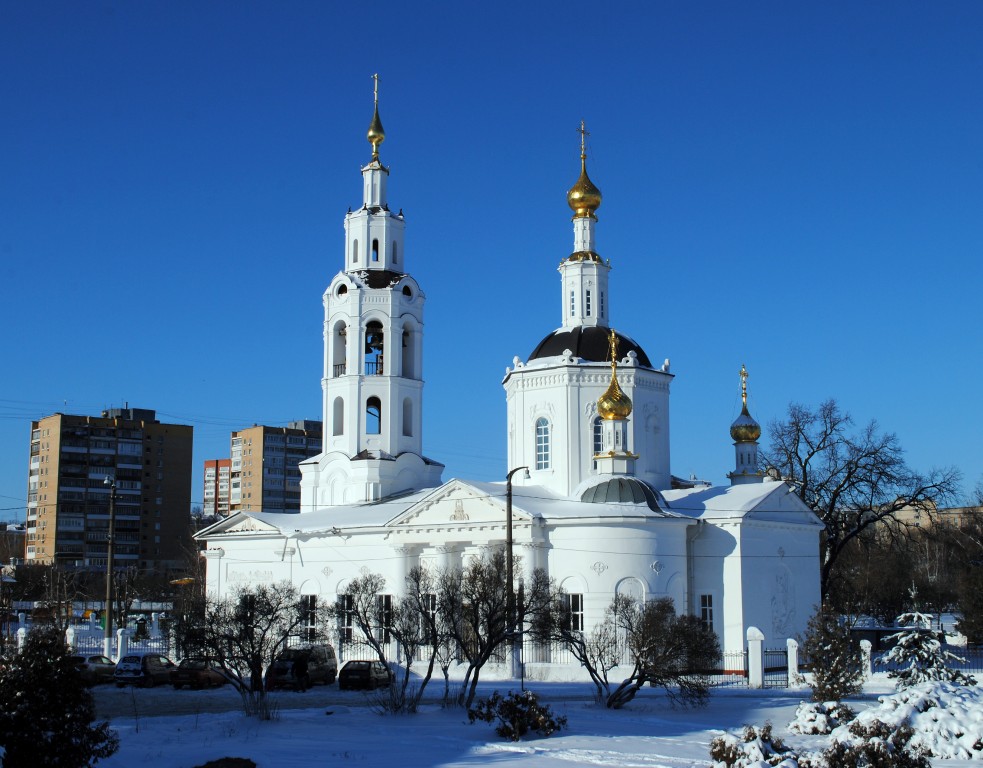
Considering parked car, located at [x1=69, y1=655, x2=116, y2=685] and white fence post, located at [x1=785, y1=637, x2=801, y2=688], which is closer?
white fence post, located at [x1=785, y1=637, x2=801, y2=688]

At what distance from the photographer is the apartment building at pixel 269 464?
8431 centimetres

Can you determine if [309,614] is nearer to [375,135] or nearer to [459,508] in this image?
[459,508]

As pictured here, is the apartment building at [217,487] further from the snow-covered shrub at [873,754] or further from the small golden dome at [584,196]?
the snow-covered shrub at [873,754]

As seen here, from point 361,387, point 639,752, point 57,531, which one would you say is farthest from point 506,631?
point 57,531

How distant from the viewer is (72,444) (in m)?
69.6

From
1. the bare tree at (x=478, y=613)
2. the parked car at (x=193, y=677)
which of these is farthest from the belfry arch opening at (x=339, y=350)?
the bare tree at (x=478, y=613)

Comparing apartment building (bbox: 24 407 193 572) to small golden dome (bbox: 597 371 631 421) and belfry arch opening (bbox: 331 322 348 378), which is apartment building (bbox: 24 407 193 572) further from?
small golden dome (bbox: 597 371 631 421)

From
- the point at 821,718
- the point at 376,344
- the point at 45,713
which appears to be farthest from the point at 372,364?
the point at 45,713

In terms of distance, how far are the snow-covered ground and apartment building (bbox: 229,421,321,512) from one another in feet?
212

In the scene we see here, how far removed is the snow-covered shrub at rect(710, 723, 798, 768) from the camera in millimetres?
12180

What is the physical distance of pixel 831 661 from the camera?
20.7m

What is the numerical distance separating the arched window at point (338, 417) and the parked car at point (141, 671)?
12.0 meters

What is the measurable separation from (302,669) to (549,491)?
1081 centimetres

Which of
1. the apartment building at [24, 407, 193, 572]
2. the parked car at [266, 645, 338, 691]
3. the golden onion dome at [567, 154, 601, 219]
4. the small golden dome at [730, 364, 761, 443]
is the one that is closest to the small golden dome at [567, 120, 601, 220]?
the golden onion dome at [567, 154, 601, 219]
